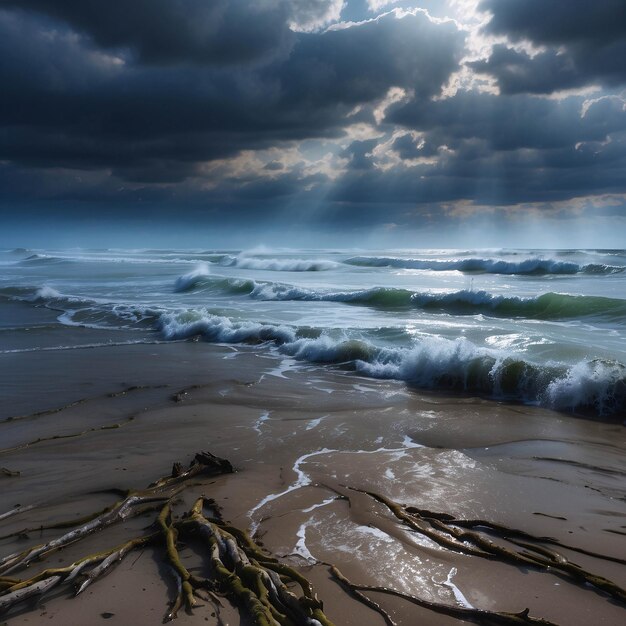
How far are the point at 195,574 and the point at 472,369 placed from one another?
6471 mm

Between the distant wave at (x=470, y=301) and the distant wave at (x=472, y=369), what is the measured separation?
7.25 m

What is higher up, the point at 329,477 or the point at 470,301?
the point at 470,301

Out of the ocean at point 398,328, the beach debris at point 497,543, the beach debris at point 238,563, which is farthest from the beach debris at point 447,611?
the ocean at point 398,328

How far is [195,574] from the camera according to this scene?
303 cm

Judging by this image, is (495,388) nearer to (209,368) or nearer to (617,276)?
(209,368)

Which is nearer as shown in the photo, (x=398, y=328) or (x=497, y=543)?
(x=497, y=543)

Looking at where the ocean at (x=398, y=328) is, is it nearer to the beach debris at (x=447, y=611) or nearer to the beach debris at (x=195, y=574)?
the beach debris at (x=447, y=611)

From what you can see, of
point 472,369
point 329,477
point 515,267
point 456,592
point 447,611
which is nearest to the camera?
point 447,611

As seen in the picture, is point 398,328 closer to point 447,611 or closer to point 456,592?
point 456,592

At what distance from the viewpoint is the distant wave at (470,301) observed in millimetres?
15914

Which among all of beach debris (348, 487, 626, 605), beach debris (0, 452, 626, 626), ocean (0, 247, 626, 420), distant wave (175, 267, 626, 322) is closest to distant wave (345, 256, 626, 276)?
ocean (0, 247, 626, 420)

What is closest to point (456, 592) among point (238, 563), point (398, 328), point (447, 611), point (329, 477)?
point (447, 611)

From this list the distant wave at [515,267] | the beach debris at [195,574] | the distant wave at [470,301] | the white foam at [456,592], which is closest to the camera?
the beach debris at [195,574]

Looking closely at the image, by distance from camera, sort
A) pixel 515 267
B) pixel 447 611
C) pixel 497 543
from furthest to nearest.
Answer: pixel 515 267
pixel 497 543
pixel 447 611
